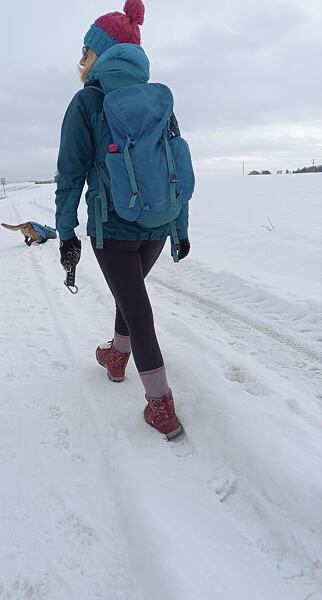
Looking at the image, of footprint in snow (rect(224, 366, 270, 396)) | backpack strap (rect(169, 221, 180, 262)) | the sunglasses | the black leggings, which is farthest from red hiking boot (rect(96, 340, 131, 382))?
the sunglasses

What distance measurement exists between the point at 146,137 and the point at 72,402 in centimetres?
156

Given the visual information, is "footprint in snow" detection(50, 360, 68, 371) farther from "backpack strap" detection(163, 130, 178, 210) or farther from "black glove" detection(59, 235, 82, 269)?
"backpack strap" detection(163, 130, 178, 210)

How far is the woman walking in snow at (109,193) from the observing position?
2066 mm

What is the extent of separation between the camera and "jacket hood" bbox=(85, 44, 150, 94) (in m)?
2.07

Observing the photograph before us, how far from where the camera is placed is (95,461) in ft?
6.91

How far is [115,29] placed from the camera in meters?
2.20

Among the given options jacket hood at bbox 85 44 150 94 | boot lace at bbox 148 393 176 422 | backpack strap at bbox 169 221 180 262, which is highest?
jacket hood at bbox 85 44 150 94

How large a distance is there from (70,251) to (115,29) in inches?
44.4

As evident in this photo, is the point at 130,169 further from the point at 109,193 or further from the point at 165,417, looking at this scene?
the point at 165,417

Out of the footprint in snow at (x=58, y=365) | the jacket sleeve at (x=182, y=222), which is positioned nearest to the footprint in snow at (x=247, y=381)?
the jacket sleeve at (x=182, y=222)

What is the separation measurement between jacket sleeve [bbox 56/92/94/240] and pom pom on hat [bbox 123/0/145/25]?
57 cm

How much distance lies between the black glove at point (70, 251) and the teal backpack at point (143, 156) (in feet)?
0.92

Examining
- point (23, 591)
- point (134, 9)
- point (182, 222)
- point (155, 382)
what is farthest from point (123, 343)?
point (134, 9)

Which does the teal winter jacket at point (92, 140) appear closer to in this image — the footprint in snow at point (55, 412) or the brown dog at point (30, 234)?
the footprint in snow at point (55, 412)
